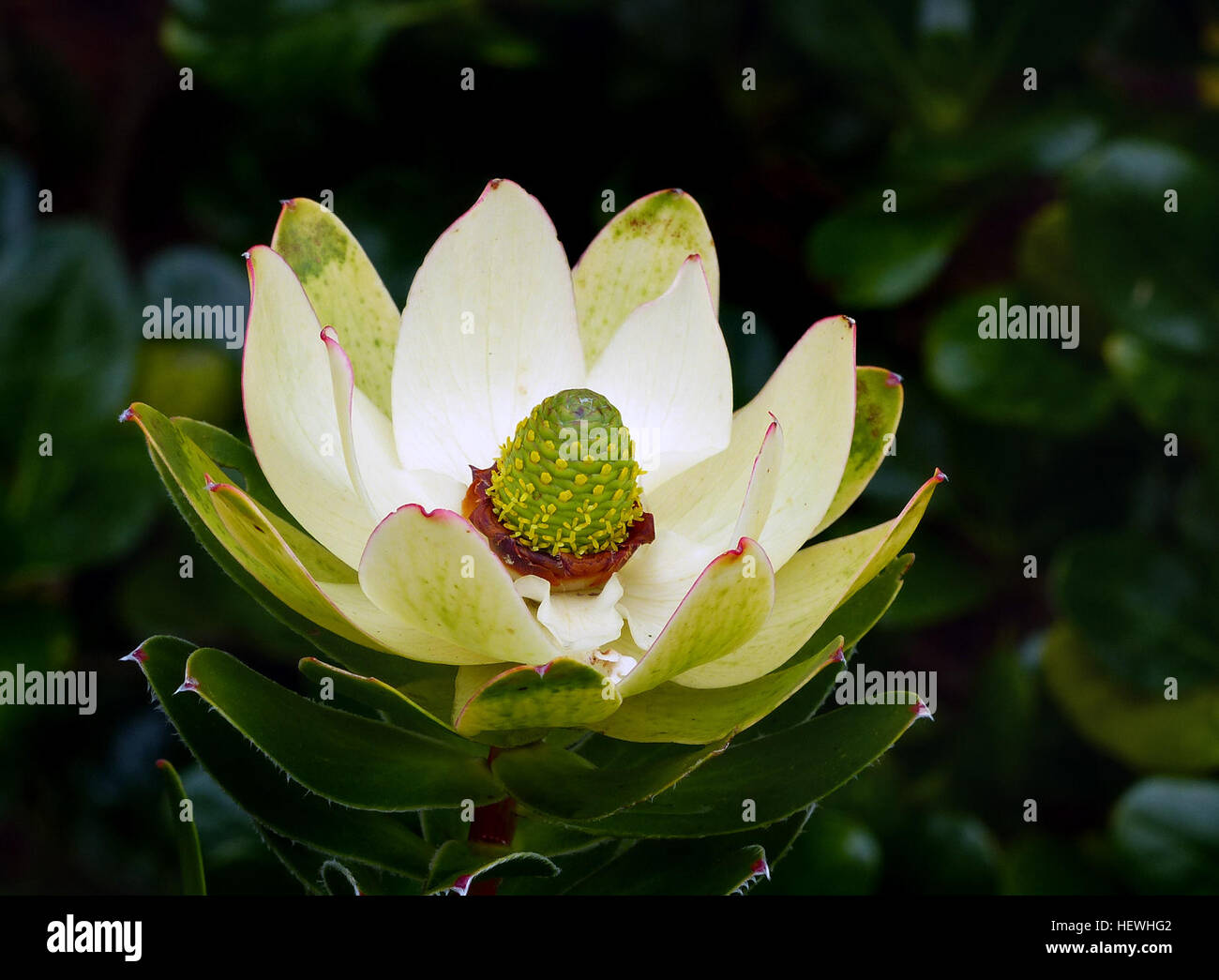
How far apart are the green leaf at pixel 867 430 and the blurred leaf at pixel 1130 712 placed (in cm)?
77

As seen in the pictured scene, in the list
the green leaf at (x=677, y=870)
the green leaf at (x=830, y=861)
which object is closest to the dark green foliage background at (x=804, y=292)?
the green leaf at (x=830, y=861)

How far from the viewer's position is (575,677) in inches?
18.6

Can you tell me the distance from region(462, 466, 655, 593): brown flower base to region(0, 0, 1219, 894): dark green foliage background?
1.96 feet

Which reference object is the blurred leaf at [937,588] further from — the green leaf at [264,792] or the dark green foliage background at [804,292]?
the green leaf at [264,792]

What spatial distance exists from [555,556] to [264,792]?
0.17m

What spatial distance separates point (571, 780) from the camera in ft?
1.73

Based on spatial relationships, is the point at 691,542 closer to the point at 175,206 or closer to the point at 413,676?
the point at 413,676

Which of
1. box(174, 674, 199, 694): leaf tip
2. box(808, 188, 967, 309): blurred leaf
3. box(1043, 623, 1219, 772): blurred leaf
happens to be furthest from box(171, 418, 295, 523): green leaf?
box(1043, 623, 1219, 772): blurred leaf

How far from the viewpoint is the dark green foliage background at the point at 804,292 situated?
1.22m

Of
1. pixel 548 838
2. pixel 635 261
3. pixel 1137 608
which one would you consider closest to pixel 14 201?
pixel 635 261

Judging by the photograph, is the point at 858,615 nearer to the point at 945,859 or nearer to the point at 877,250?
the point at 945,859

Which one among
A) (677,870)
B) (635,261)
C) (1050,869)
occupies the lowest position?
(1050,869)
